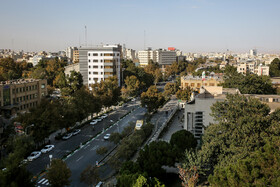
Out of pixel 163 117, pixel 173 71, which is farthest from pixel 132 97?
pixel 173 71

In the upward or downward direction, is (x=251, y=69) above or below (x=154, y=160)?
above

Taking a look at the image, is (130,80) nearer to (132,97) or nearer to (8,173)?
(132,97)

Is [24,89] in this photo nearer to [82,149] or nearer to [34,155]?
[34,155]

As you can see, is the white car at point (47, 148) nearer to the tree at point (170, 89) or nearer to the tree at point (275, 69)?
the tree at point (170, 89)

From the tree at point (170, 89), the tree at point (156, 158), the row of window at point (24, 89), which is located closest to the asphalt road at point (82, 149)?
the tree at point (156, 158)

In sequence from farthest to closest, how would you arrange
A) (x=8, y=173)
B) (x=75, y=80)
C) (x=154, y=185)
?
(x=75, y=80) → (x=154, y=185) → (x=8, y=173)

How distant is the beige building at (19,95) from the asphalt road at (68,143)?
13.1m

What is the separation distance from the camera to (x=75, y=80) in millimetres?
59375

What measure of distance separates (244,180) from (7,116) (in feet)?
122

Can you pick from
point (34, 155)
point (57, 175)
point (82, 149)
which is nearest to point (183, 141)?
point (82, 149)

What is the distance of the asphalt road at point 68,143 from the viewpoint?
26241 millimetres

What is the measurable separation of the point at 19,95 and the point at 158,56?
369 feet

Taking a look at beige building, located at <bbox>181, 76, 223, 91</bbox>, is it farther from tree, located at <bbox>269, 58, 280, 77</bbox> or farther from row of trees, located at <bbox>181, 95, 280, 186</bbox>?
row of trees, located at <bbox>181, 95, 280, 186</bbox>

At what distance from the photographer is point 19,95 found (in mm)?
45750
